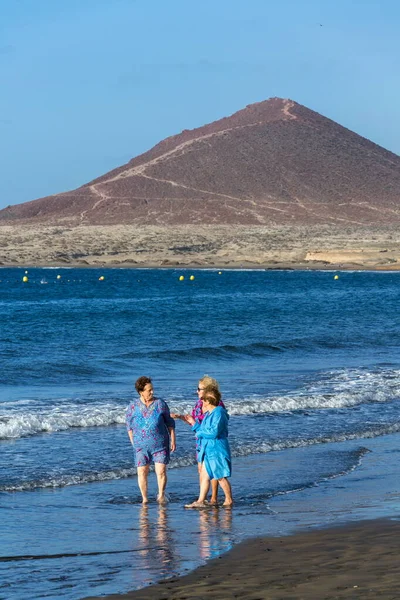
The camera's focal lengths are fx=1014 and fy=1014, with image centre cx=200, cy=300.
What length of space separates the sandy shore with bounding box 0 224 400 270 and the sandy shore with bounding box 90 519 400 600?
91.4 metres

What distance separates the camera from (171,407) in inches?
712

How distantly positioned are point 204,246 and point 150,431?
366 feet

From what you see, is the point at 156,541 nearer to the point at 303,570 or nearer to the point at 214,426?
the point at 303,570

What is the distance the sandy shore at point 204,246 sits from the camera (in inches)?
4161

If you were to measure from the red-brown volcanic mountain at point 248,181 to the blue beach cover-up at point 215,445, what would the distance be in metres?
133

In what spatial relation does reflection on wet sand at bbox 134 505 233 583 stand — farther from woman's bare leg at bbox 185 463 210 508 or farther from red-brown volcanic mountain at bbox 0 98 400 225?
red-brown volcanic mountain at bbox 0 98 400 225

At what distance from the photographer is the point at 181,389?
20984mm

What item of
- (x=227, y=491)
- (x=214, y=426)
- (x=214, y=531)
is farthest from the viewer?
(x=214, y=426)

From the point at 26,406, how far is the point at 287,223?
128 m

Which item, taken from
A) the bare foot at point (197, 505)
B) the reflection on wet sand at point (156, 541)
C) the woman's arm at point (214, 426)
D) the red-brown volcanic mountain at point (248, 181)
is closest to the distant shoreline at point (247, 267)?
the red-brown volcanic mountain at point (248, 181)

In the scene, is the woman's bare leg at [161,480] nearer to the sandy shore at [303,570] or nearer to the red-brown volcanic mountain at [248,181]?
the sandy shore at [303,570]

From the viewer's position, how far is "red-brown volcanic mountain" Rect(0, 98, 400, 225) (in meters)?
152

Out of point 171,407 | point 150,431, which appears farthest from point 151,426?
point 171,407

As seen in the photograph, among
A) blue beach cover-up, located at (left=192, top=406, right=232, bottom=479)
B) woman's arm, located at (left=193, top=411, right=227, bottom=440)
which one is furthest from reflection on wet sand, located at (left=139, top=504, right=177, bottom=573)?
woman's arm, located at (left=193, top=411, right=227, bottom=440)
